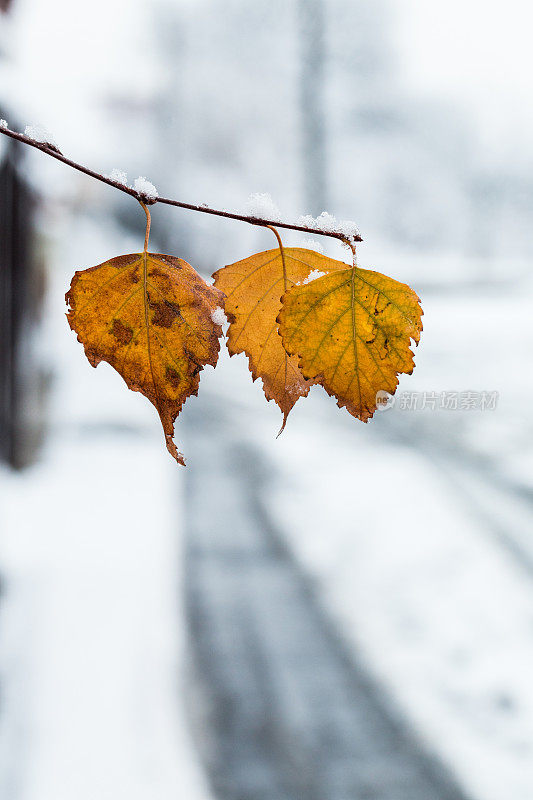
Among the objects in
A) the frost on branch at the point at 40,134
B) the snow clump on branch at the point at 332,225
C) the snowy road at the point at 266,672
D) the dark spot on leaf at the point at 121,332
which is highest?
the frost on branch at the point at 40,134

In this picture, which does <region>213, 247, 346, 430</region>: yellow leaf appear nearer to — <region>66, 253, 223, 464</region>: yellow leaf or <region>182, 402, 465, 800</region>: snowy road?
<region>66, 253, 223, 464</region>: yellow leaf

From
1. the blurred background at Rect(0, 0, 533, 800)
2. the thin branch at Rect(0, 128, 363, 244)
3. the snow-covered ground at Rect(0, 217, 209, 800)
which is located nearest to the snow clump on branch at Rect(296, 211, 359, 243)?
the thin branch at Rect(0, 128, 363, 244)

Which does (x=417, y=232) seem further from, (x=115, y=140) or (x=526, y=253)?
(x=115, y=140)

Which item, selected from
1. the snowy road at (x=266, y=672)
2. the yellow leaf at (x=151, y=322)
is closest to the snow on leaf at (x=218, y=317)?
the yellow leaf at (x=151, y=322)

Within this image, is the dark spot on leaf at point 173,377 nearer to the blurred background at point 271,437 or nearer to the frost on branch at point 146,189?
the frost on branch at point 146,189

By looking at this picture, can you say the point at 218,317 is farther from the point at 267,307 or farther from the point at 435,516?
the point at 435,516

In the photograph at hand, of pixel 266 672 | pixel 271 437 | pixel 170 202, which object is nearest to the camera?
pixel 170 202

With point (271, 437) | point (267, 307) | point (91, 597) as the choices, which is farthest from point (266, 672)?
point (267, 307)
